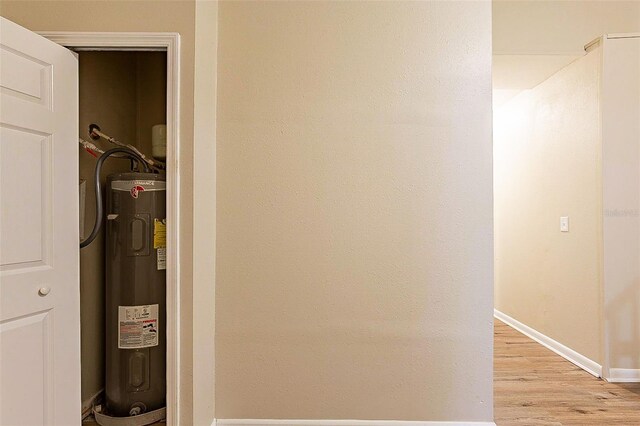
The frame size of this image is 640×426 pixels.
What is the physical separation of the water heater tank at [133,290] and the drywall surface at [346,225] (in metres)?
0.35

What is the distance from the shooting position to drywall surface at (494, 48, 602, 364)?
10.9 feet

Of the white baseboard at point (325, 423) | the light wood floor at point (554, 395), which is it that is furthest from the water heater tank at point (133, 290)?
the light wood floor at point (554, 395)

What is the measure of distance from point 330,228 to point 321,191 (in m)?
0.20

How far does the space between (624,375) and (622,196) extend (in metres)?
1.29

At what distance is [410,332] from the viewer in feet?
7.59

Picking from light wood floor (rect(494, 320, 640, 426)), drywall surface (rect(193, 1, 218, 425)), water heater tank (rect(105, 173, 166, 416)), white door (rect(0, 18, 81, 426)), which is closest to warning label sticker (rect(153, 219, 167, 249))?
water heater tank (rect(105, 173, 166, 416))

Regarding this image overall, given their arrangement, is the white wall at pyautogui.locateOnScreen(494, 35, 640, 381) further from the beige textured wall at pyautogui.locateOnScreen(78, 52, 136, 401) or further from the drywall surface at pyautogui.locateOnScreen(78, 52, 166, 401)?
the beige textured wall at pyautogui.locateOnScreen(78, 52, 136, 401)

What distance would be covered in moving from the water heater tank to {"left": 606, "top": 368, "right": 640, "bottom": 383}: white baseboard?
10.2ft

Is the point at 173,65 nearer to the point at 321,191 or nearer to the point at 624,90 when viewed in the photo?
the point at 321,191

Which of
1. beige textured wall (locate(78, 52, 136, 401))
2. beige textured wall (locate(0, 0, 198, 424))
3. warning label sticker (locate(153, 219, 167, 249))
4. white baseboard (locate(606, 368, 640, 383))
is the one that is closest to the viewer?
beige textured wall (locate(0, 0, 198, 424))

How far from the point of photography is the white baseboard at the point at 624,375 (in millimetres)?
3148

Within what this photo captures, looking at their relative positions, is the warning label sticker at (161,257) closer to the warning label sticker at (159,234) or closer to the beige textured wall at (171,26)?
the warning label sticker at (159,234)

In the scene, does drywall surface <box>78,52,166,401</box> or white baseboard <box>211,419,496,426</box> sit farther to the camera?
drywall surface <box>78,52,166,401</box>

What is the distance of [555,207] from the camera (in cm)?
387
